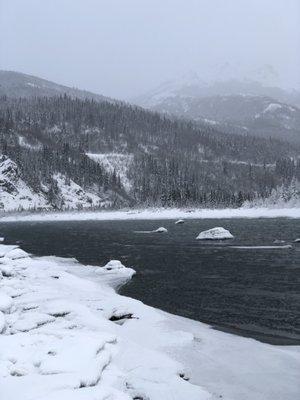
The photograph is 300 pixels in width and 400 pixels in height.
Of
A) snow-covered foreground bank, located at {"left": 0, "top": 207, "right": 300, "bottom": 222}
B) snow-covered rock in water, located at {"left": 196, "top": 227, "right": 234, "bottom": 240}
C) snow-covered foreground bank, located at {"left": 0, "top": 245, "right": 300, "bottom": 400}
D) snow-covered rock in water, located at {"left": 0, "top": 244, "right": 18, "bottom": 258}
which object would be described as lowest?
snow-covered foreground bank, located at {"left": 0, "top": 207, "right": 300, "bottom": 222}

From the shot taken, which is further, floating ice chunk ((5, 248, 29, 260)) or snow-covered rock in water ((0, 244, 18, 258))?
snow-covered rock in water ((0, 244, 18, 258))

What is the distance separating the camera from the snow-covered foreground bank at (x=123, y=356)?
16.1m

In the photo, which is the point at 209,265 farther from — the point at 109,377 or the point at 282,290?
the point at 109,377

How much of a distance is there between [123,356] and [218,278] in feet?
73.9

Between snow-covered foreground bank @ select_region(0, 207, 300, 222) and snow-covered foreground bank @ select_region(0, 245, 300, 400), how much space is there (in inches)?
4060

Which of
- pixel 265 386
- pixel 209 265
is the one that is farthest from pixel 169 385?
pixel 209 265

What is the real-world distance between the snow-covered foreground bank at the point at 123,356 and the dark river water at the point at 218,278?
2785mm

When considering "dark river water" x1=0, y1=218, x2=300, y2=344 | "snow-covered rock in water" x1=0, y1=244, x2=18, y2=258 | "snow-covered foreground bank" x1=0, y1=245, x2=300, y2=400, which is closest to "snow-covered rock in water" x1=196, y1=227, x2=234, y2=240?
"dark river water" x1=0, y1=218, x2=300, y2=344

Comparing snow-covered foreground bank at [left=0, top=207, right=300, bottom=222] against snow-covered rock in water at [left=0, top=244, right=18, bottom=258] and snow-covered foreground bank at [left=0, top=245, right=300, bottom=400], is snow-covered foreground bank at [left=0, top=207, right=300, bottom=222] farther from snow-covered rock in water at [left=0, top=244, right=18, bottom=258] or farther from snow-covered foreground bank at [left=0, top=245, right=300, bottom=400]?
snow-covered foreground bank at [left=0, top=245, right=300, bottom=400]

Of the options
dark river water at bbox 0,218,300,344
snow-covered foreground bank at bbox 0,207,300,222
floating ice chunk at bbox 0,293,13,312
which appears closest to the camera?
floating ice chunk at bbox 0,293,13,312

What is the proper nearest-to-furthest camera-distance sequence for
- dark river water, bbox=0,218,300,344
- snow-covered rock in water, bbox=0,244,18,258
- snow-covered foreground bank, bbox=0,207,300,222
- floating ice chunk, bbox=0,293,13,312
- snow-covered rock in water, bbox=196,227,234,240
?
floating ice chunk, bbox=0,293,13,312 → dark river water, bbox=0,218,300,344 → snow-covered rock in water, bbox=0,244,18,258 → snow-covered rock in water, bbox=196,227,234,240 → snow-covered foreground bank, bbox=0,207,300,222

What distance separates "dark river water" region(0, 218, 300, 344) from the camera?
Result: 91.5ft

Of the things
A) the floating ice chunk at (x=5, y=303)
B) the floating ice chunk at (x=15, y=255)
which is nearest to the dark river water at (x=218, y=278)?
the floating ice chunk at (x=15, y=255)

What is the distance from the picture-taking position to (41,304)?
26.7 m
